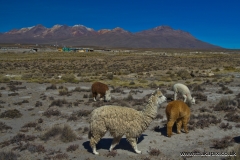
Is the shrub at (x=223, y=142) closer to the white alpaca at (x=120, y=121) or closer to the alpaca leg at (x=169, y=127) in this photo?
the alpaca leg at (x=169, y=127)

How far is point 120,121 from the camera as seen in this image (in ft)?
27.0

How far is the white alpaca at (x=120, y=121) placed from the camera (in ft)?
26.6

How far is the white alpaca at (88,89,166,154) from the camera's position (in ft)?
26.6

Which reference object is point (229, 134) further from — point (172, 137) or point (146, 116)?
point (146, 116)

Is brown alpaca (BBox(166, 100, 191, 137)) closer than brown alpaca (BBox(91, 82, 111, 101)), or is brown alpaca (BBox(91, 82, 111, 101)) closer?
brown alpaca (BBox(166, 100, 191, 137))

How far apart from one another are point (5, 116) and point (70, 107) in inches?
149

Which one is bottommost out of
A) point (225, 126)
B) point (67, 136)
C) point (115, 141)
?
point (67, 136)

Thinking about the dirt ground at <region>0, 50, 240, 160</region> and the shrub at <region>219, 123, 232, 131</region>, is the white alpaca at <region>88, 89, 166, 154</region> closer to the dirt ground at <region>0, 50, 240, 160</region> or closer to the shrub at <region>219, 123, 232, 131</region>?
the dirt ground at <region>0, 50, 240, 160</region>

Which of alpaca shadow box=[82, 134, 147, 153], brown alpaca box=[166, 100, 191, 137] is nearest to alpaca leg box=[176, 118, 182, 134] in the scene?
brown alpaca box=[166, 100, 191, 137]

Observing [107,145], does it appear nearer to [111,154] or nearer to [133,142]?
[111,154]

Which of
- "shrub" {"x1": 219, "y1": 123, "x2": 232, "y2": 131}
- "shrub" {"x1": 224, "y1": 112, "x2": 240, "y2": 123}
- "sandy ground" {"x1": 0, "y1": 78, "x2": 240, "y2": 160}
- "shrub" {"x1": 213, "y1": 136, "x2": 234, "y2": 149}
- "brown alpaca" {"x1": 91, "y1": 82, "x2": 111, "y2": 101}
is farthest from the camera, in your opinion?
"brown alpaca" {"x1": 91, "y1": 82, "x2": 111, "y2": 101}

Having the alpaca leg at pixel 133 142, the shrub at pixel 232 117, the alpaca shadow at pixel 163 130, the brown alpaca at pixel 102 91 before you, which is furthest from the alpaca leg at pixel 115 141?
the brown alpaca at pixel 102 91

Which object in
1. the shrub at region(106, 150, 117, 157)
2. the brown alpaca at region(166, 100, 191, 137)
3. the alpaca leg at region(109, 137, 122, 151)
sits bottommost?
the shrub at region(106, 150, 117, 157)

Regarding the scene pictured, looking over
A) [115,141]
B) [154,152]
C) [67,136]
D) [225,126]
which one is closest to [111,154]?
[115,141]
